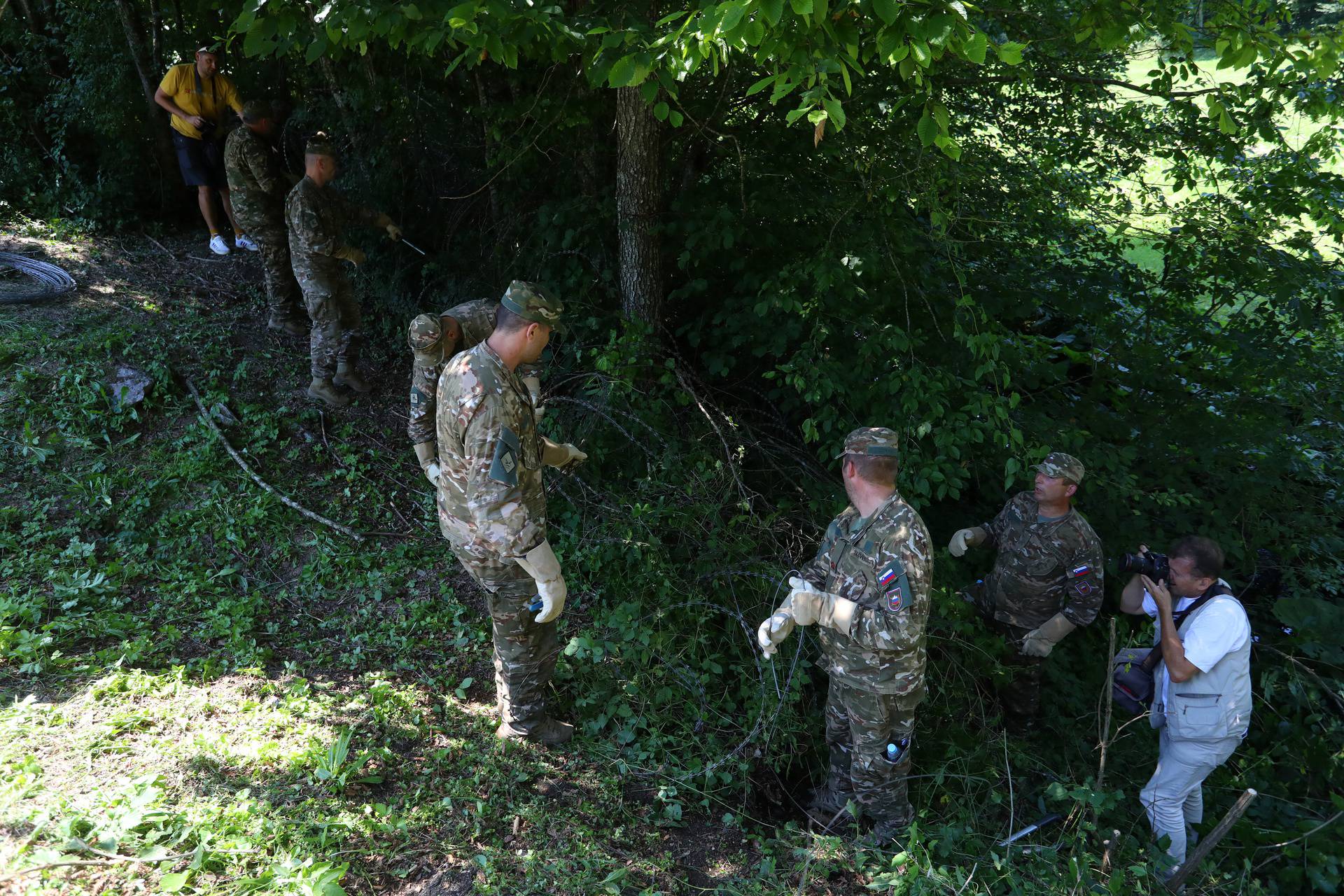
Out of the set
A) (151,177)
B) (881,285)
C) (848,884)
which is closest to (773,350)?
(881,285)

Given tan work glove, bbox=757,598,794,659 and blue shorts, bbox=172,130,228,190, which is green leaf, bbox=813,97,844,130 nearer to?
tan work glove, bbox=757,598,794,659

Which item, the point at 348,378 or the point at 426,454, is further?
the point at 348,378

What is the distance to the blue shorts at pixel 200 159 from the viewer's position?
789cm

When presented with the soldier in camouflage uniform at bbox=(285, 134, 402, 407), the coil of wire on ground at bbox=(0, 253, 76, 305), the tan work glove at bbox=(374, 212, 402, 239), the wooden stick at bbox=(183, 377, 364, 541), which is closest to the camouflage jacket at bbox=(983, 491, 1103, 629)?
the wooden stick at bbox=(183, 377, 364, 541)

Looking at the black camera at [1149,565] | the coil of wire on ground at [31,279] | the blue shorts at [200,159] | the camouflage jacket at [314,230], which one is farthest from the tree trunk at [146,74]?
the black camera at [1149,565]

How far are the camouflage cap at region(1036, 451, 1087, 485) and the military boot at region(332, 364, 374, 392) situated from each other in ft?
16.4

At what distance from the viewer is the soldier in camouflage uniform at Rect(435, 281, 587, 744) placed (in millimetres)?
3727

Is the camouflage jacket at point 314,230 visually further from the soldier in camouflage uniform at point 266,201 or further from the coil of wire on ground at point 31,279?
the coil of wire on ground at point 31,279

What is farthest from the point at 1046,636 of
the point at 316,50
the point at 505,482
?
the point at 316,50

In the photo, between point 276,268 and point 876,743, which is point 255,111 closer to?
point 276,268

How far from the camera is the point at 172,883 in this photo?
9.62ft

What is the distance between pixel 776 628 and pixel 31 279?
737 cm

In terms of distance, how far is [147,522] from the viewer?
5359mm

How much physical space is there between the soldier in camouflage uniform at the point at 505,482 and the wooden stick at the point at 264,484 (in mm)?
1801
